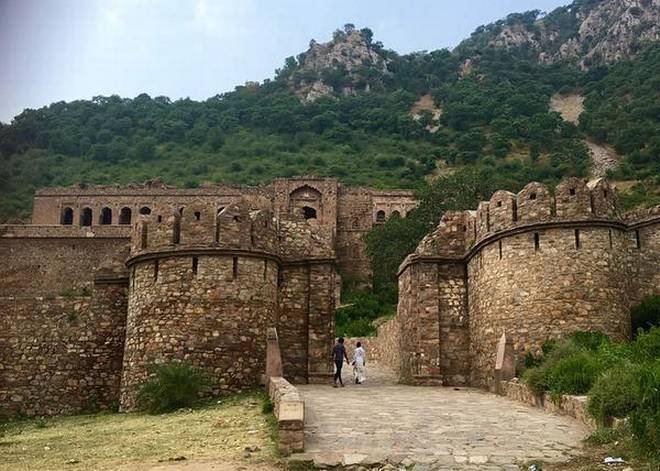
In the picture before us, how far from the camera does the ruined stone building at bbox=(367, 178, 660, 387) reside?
611 inches

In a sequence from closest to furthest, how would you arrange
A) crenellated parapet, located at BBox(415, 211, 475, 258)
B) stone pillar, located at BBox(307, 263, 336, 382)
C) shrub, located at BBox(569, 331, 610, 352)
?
1. shrub, located at BBox(569, 331, 610, 352)
2. stone pillar, located at BBox(307, 263, 336, 382)
3. crenellated parapet, located at BBox(415, 211, 475, 258)

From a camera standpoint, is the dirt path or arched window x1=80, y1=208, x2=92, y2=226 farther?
the dirt path

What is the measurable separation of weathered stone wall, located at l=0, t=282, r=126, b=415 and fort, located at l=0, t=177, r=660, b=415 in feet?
0.09

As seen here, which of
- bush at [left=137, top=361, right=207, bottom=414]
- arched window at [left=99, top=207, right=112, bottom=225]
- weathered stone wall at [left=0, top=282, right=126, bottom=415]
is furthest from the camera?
arched window at [left=99, top=207, right=112, bottom=225]

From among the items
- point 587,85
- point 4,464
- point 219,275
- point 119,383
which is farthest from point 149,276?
point 587,85

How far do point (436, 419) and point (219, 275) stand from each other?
637cm

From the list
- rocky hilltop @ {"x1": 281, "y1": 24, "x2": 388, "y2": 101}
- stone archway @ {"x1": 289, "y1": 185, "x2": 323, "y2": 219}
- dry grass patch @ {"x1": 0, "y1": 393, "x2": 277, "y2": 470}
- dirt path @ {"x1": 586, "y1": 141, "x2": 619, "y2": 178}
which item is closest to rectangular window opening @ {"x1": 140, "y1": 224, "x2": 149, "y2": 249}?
dry grass patch @ {"x1": 0, "y1": 393, "x2": 277, "y2": 470}

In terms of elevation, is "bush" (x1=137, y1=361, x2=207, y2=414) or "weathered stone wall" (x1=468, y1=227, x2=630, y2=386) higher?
"weathered stone wall" (x1=468, y1=227, x2=630, y2=386)

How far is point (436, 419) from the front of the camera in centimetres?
1112

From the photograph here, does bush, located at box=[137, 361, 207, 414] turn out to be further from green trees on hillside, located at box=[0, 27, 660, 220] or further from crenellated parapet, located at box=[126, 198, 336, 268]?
green trees on hillside, located at box=[0, 27, 660, 220]

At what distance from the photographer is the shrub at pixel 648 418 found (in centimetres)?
746

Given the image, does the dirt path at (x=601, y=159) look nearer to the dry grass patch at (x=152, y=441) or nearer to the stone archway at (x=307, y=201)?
the stone archway at (x=307, y=201)

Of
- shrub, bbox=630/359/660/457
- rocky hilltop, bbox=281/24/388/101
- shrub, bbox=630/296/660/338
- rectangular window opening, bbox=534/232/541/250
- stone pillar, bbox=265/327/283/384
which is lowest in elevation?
shrub, bbox=630/359/660/457

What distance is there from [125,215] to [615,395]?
6203cm
